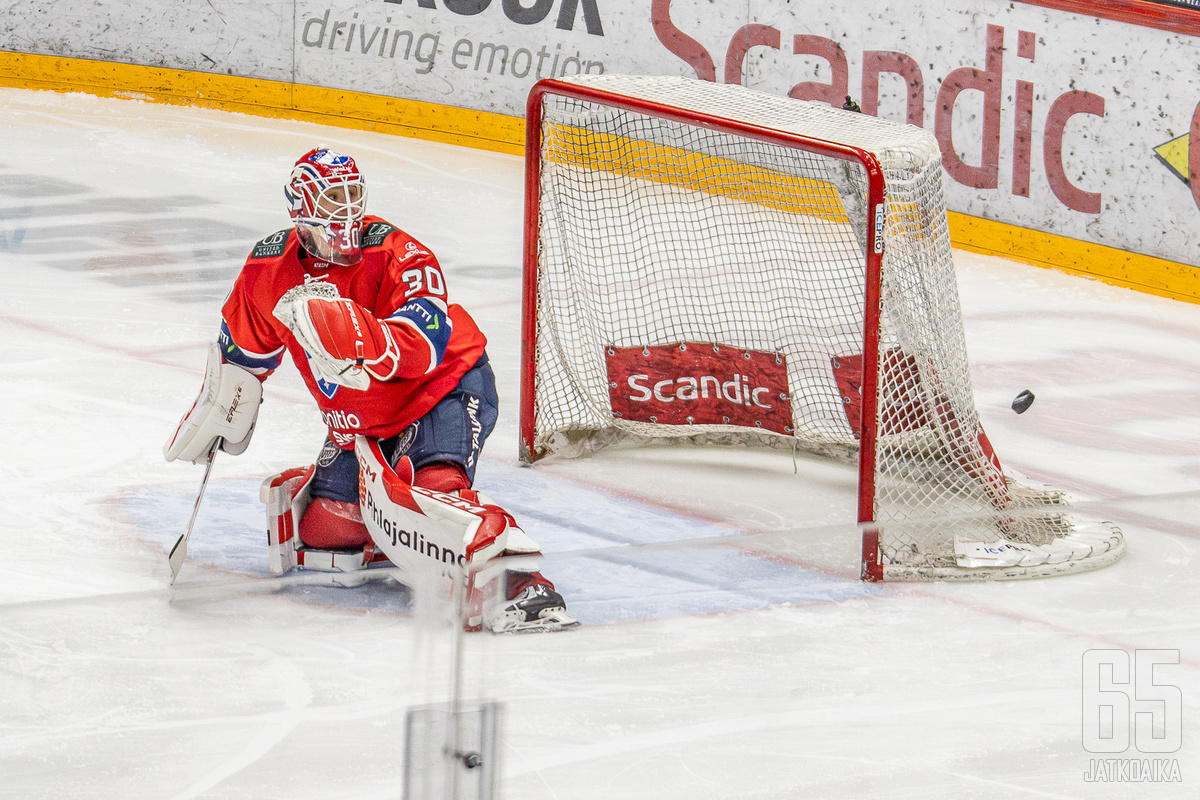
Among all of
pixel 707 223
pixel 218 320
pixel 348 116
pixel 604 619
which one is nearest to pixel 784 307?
pixel 707 223

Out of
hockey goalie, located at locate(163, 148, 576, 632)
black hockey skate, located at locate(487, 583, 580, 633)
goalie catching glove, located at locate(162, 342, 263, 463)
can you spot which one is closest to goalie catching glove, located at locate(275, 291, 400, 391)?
hockey goalie, located at locate(163, 148, 576, 632)

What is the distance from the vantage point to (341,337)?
301 centimetres

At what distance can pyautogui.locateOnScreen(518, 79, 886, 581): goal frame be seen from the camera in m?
3.42

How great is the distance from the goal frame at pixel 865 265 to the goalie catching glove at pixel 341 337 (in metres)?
0.99

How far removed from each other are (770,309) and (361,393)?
1557 mm

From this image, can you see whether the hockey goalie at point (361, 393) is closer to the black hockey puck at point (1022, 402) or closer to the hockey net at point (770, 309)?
the hockey net at point (770, 309)

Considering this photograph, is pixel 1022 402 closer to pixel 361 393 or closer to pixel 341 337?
pixel 361 393

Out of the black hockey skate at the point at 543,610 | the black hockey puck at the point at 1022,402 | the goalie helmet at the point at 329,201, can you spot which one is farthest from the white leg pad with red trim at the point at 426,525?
the black hockey puck at the point at 1022,402

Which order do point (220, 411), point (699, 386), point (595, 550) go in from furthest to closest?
point (699, 386) → point (220, 411) → point (595, 550)

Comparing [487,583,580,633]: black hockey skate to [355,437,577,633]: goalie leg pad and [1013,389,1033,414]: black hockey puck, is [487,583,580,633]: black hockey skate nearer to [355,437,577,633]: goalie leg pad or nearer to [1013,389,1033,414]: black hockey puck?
[355,437,577,633]: goalie leg pad

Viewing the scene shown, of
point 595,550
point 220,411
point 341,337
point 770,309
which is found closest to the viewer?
point 595,550

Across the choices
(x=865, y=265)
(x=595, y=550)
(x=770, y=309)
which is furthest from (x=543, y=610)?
(x=770, y=309)

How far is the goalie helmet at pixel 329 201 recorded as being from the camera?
10.4 feet

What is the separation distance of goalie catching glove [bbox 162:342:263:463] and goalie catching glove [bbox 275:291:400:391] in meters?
0.32
